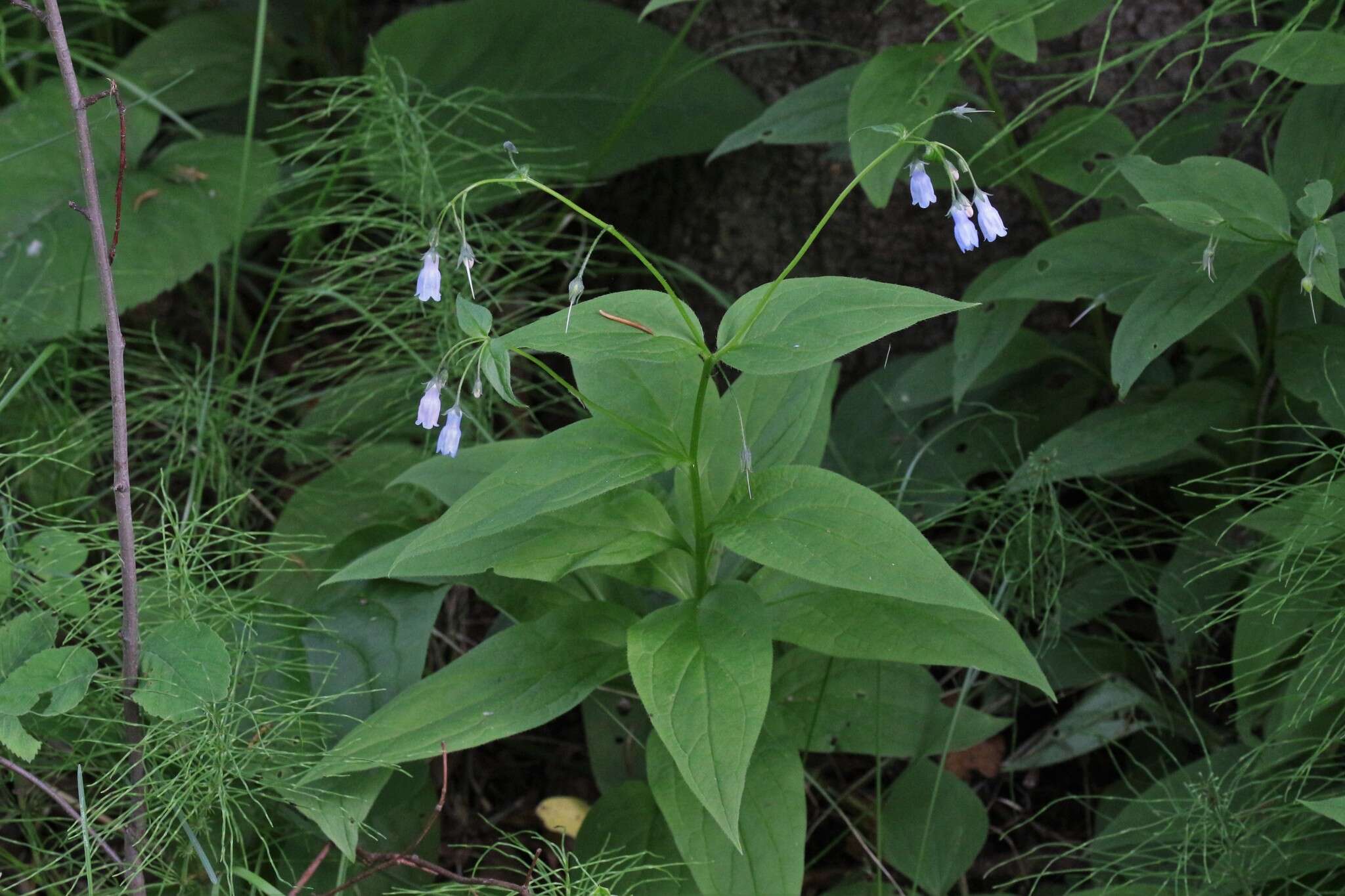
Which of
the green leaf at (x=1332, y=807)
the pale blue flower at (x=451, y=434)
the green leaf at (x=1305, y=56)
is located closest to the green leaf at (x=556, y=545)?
the pale blue flower at (x=451, y=434)

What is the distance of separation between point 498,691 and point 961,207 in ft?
2.92

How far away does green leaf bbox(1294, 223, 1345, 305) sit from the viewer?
151 centimetres

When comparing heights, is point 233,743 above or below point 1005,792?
above

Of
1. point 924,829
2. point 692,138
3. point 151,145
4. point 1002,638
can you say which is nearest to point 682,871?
point 924,829

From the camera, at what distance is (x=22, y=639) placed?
1.56 metres

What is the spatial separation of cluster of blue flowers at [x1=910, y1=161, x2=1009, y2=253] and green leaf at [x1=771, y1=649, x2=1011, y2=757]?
713mm

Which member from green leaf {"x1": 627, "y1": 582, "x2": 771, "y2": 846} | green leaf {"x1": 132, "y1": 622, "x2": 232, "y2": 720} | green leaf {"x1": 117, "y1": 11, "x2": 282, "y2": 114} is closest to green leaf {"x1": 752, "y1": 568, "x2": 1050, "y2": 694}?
green leaf {"x1": 627, "y1": 582, "x2": 771, "y2": 846}

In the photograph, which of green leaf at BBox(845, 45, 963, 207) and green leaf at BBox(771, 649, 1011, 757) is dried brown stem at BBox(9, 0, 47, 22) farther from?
green leaf at BBox(771, 649, 1011, 757)

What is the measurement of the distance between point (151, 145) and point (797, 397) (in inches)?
92.7

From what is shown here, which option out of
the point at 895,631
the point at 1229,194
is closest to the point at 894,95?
the point at 1229,194

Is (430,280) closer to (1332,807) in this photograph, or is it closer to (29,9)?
(29,9)

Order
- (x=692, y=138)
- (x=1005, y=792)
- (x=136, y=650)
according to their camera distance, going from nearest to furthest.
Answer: (x=136, y=650), (x=1005, y=792), (x=692, y=138)

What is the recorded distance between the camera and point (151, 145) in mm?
3301

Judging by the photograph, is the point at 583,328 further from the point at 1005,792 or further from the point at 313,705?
the point at 1005,792
